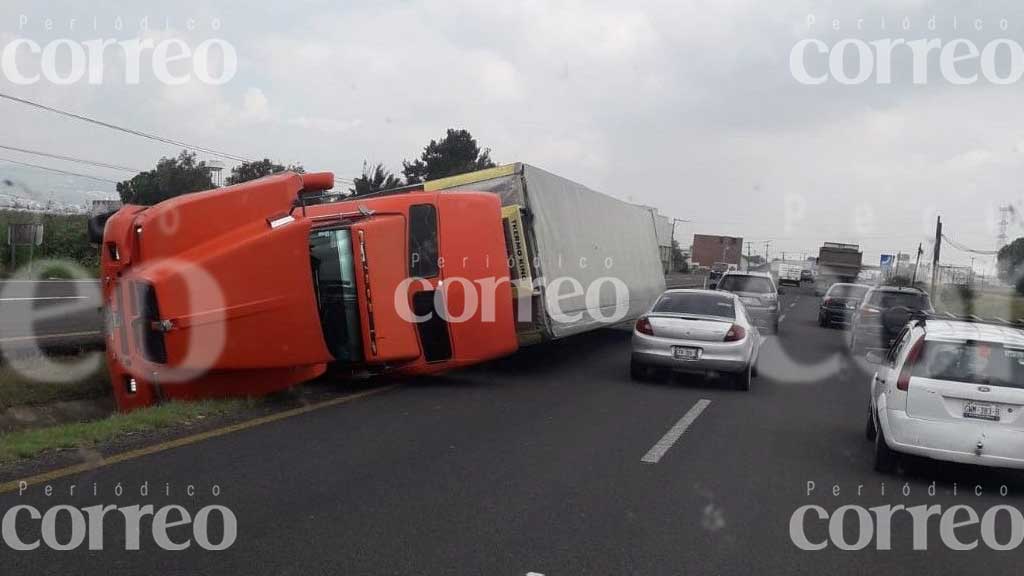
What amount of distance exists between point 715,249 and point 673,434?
6745 cm

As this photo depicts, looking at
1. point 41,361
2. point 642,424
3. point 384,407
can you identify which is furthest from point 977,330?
point 41,361

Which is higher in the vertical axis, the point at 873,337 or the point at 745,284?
the point at 745,284

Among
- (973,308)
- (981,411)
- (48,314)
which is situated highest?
(48,314)

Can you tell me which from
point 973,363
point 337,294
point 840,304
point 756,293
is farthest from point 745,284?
point 973,363

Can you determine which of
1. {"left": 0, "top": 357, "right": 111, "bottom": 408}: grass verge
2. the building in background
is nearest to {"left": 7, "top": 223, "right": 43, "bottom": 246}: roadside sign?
{"left": 0, "top": 357, "right": 111, "bottom": 408}: grass verge

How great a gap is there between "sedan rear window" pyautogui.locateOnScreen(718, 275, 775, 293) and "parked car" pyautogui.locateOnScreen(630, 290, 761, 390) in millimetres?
9350

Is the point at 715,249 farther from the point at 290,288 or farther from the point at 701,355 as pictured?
the point at 290,288

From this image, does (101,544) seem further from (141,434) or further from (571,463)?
(571,463)

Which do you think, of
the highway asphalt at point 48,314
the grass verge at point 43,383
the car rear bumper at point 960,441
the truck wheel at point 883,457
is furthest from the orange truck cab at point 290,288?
the car rear bumper at point 960,441

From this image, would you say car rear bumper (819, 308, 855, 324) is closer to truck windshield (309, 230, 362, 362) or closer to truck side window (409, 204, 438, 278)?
truck side window (409, 204, 438, 278)

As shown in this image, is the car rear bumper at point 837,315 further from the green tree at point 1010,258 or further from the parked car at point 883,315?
the green tree at point 1010,258

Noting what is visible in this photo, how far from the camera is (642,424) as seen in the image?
945 centimetres

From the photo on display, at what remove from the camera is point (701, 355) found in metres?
12.3

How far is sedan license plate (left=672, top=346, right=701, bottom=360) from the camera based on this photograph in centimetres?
1238
